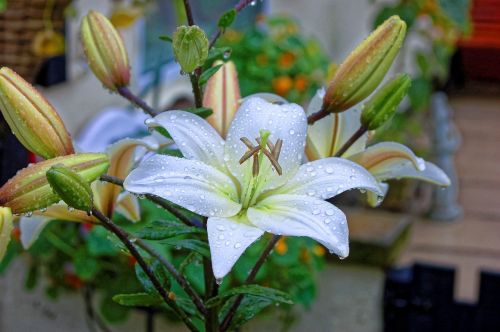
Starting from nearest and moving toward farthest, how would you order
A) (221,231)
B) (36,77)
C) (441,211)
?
(221,231), (36,77), (441,211)

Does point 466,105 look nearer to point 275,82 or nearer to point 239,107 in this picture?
point 275,82

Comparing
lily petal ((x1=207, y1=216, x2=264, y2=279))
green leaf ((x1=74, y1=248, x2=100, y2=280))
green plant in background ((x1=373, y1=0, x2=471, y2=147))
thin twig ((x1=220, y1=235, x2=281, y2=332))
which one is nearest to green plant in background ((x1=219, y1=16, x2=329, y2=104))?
green plant in background ((x1=373, y1=0, x2=471, y2=147))

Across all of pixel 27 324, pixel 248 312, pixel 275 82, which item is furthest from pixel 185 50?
pixel 275 82

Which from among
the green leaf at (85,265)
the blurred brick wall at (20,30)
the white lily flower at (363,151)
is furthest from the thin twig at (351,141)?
the green leaf at (85,265)

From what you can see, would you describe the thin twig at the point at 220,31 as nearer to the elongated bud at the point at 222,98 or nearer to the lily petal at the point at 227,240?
the elongated bud at the point at 222,98

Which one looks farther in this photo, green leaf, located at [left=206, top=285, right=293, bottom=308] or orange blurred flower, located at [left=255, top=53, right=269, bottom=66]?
orange blurred flower, located at [left=255, top=53, right=269, bottom=66]

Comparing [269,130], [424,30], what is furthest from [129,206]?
[424,30]

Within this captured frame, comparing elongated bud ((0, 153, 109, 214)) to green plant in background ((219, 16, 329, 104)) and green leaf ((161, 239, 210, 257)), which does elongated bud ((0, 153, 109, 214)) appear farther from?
green plant in background ((219, 16, 329, 104))
